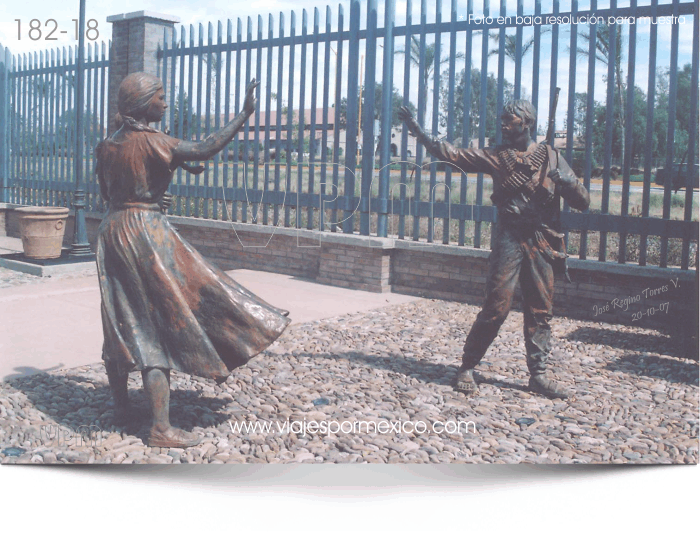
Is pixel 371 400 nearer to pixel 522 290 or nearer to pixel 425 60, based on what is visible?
pixel 522 290

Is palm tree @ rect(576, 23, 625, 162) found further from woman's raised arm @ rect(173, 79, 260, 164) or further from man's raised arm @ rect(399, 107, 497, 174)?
woman's raised arm @ rect(173, 79, 260, 164)

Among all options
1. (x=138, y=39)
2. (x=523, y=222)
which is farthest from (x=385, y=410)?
(x=138, y=39)

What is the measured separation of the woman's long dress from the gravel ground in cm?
55

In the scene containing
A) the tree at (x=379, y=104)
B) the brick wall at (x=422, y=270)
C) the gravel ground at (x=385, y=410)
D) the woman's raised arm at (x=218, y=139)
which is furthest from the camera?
the tree at (x=379, y=104)

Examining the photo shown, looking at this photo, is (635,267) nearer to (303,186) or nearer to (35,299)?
(303,186)

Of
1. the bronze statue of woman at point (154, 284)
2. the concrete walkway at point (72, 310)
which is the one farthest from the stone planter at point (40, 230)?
the bronze statue of woman at point (154, 284)

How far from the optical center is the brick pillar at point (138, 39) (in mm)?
11141

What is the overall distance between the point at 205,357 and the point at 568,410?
7.82 feet

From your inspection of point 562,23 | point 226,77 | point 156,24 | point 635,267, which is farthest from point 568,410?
point 156,24

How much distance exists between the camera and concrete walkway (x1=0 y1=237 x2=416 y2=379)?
5.92 metres

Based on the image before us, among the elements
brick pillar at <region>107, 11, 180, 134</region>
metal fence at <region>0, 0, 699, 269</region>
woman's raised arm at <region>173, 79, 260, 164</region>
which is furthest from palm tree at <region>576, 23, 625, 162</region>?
brick pillar at <region>107, 11, 180, 134</region>

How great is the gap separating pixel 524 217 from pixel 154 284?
2412 mm

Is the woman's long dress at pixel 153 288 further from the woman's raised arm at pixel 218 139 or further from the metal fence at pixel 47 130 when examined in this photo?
the metal fence at pixel 47 130

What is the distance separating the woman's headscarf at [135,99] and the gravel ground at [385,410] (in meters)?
1.71
